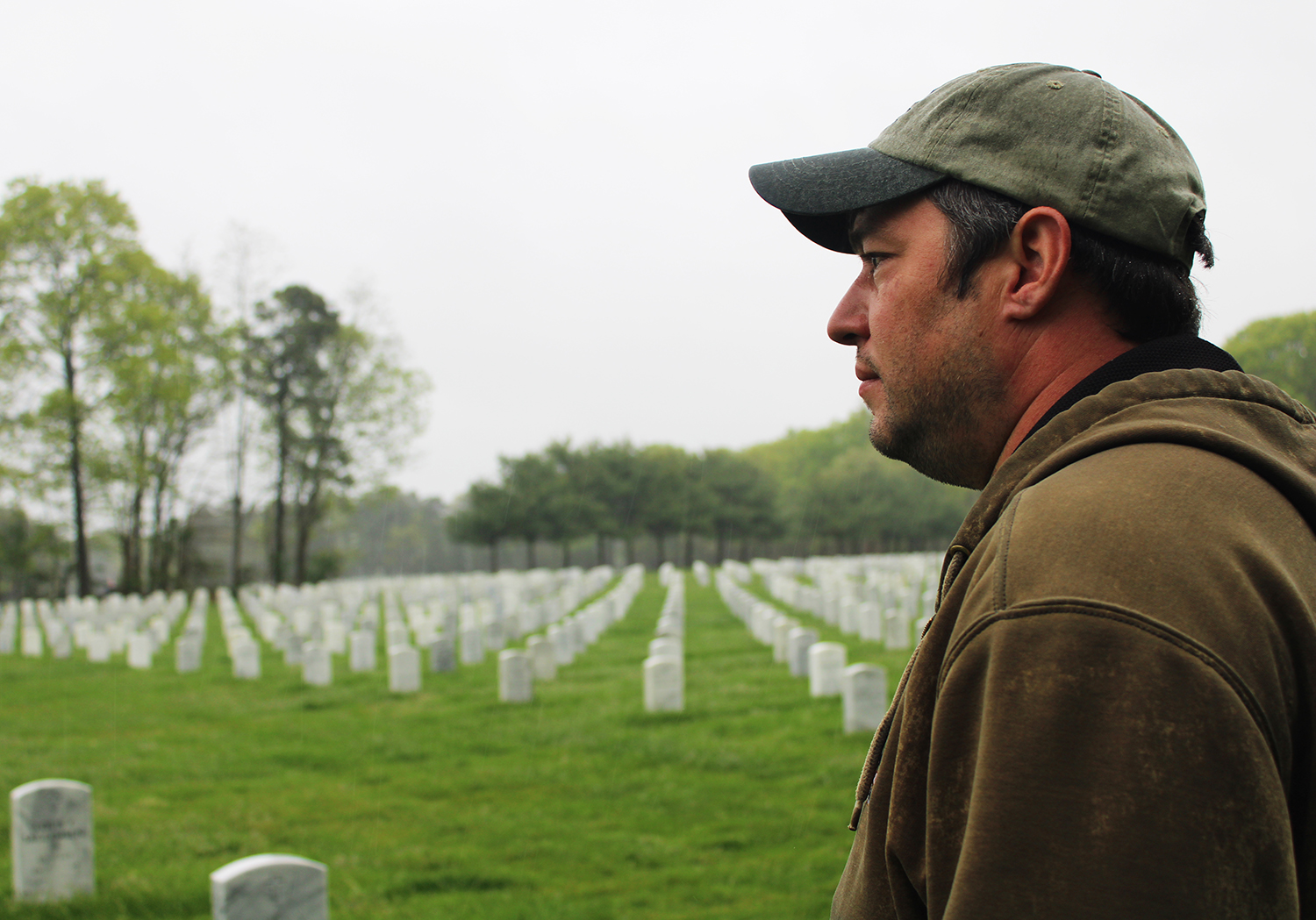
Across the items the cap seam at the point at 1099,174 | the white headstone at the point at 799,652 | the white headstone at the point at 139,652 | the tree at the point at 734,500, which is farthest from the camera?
the tree at the point at 734,500

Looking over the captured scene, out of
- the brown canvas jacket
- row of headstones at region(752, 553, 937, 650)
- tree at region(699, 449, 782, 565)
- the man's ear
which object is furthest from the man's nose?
tree at region(699, 449, 782, 565)

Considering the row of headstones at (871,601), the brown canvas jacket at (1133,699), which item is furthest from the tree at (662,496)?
the brown canvas jacket at (1133,699)

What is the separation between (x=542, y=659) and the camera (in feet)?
45.0

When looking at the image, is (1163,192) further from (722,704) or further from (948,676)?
(722,704)

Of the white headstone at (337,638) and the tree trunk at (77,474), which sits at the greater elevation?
the tree trunk at (77,474)

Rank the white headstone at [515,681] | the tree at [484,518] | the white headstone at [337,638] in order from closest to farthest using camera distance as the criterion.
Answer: the white headstone at [515,681] → the white headstone at [337,638] → the tree at [484,518]

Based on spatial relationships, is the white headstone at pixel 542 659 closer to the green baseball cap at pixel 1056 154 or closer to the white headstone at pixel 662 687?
the white headstone at pixel 662 687

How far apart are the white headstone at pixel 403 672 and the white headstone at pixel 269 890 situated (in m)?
9.36

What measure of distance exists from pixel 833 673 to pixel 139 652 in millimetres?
13087

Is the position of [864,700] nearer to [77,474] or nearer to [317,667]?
[317,667]

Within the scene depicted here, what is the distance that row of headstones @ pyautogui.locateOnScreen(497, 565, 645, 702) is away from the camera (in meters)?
11.9

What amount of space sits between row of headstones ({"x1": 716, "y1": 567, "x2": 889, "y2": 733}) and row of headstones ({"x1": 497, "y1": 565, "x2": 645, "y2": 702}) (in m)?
3.32

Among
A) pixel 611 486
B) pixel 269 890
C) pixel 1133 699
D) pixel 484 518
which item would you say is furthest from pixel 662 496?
pixel 1133 699

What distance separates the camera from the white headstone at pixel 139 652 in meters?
17.2
